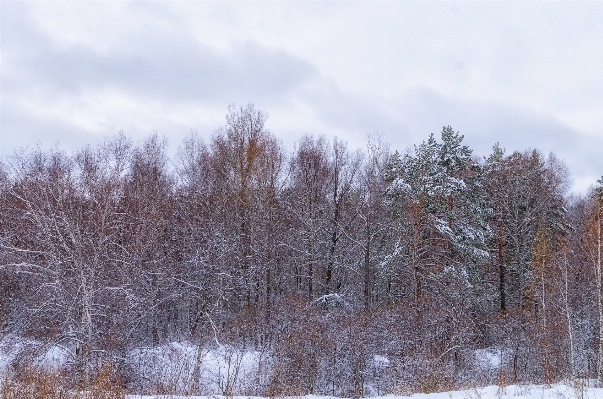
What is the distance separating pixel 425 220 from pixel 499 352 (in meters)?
6.52

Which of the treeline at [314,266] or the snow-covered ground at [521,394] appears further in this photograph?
the treeline at [314,266]

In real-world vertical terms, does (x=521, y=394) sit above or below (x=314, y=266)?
below

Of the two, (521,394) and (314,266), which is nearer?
(521,394)

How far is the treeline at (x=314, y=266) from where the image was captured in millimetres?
16125

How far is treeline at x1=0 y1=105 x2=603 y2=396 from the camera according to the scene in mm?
16125

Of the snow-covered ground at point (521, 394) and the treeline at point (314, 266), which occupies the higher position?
the treeline at point (314, 266)

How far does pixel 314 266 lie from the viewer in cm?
2619

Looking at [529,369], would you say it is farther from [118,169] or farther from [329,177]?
[118,169]

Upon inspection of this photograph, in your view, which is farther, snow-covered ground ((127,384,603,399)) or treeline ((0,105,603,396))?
treeline ((0,105,603,396))

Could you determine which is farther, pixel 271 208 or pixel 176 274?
pixel 271 208

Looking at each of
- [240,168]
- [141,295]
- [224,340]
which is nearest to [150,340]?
[141,295]

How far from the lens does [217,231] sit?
2156 cm

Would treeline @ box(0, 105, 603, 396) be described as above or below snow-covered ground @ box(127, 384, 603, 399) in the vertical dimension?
above

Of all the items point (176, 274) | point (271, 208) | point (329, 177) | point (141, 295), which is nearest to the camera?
point (141, 295)
